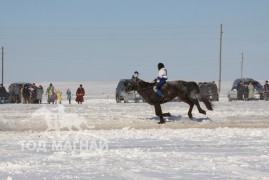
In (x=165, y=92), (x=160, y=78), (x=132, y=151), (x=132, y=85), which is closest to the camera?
(x=132, y=151)

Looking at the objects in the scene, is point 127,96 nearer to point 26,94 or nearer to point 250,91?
point 26,94

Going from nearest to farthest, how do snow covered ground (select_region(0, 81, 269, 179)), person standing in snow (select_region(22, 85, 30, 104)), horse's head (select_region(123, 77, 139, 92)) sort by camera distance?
1. snow covered ground (select_region(0, 81, 269, 179))
2. horse's head (select_region(123, 77, 139, 92))
3. person standing in snow (select_region(22, 85, 30, 104))

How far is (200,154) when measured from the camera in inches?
455

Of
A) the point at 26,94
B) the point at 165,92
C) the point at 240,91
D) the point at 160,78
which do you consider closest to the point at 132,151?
the point at 160,78

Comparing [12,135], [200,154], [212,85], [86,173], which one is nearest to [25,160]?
[86,173]

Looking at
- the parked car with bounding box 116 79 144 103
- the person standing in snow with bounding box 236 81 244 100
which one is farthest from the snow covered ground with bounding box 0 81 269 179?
the person standing in snow with bounding box 236 81 244 100

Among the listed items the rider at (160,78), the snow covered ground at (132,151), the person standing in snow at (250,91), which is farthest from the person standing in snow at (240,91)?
the rider at (160,78)

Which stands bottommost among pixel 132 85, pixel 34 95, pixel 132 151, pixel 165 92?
pixel 132 151

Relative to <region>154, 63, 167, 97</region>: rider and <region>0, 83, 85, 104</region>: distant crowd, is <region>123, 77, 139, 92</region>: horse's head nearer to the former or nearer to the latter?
<region>154, 63, 167, 97</region>: rider

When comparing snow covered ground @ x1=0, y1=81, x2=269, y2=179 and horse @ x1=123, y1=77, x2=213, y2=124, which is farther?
horse @ x1=123, y1=77, x2=213, y2=124

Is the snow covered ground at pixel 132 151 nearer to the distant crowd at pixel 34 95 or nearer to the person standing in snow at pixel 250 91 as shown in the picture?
the distant crowd at pixel 34 95

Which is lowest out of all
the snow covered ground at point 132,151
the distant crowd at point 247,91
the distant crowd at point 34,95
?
the snow covered ground at point 132,151

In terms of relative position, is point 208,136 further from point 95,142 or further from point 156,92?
point 156,92

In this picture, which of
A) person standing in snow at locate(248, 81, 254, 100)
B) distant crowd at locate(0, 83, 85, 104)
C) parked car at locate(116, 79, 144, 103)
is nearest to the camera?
→ distant crowd at locate(0, 83, 85, 104)
